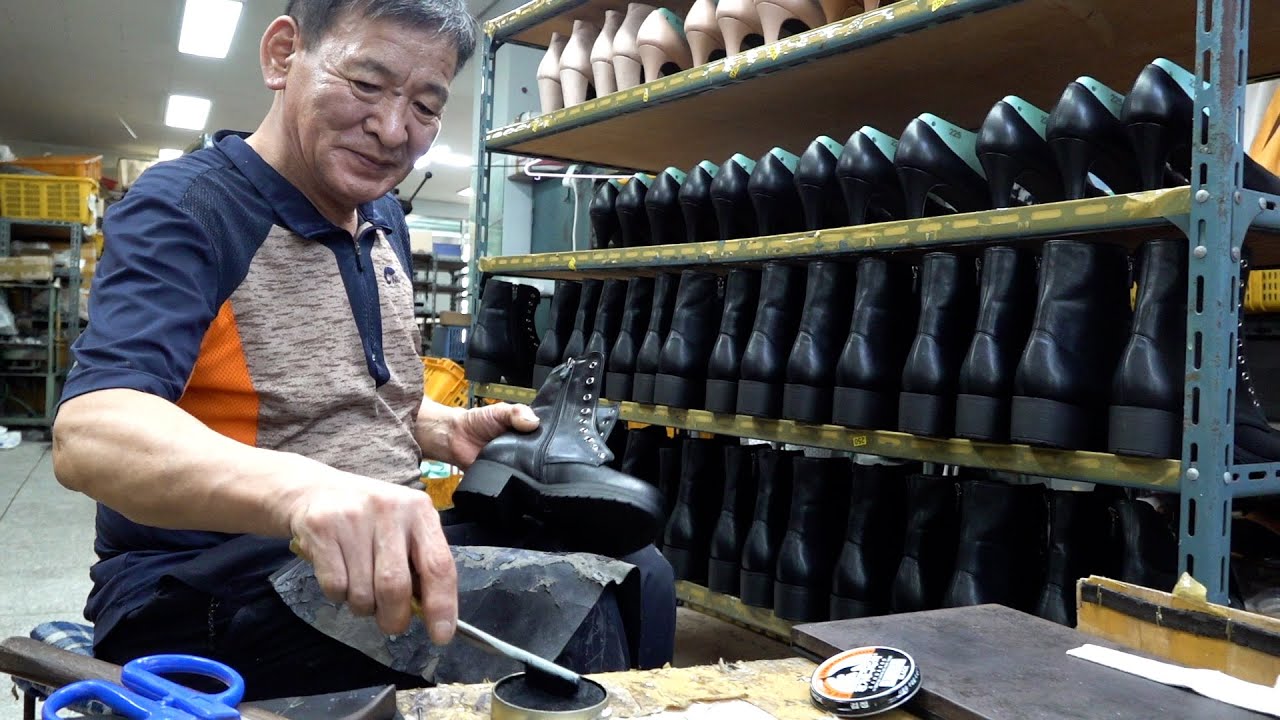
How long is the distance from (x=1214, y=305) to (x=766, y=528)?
1.23 metres

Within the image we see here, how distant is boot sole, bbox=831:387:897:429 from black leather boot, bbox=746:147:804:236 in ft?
2.03

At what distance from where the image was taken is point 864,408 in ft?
7.01

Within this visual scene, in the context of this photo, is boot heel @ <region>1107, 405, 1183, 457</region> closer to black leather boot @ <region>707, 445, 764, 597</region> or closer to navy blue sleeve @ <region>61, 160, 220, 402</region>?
black leather boot @ <region>707, 445, 764, 597</region>

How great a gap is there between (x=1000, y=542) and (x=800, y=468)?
0.57 m

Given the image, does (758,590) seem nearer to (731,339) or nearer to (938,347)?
(731,339)

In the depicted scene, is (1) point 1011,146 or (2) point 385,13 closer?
(2) point 385,13

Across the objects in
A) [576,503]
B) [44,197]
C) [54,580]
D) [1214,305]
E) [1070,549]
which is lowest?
[54,580]

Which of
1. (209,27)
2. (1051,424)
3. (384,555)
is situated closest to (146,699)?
(384,555)

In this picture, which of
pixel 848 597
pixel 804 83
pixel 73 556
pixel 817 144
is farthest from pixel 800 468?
pixel 73 556

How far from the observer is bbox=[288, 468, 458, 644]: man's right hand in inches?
30.0

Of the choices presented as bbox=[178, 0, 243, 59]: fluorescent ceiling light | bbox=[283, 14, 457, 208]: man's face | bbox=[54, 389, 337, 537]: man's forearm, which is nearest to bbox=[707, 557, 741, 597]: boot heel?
bbox=[283, 14, 457, 208]: man's face

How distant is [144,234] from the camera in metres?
1.14

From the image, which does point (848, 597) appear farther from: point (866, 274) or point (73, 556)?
point (73, 556)

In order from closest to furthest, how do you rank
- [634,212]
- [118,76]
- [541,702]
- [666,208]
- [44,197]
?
[541,702]
[666,208]
[634,212]
[44,197]
[118,76]
